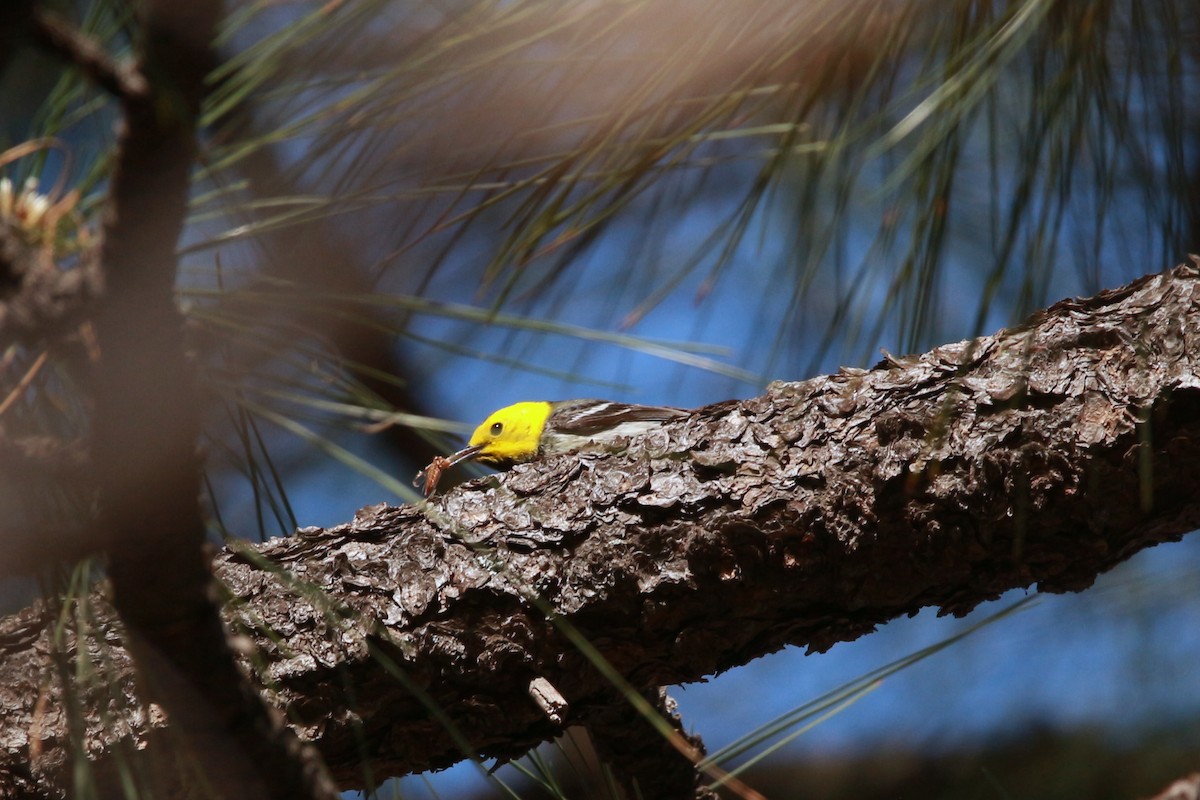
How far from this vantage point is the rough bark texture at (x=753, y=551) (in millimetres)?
1384

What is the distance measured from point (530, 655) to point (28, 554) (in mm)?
811

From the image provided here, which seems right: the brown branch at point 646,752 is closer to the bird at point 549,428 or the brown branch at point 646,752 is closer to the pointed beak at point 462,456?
the pointed beak at point 462,456

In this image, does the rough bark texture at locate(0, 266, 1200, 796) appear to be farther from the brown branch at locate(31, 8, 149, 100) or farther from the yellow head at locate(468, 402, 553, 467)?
the yellow head at locate(468, 402, 553, 467)

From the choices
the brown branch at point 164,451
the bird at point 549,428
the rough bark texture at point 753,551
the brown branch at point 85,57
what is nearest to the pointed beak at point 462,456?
the bird at point 549,428

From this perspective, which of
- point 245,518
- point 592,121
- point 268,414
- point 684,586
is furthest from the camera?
point 245,518

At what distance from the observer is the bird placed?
3.10 m

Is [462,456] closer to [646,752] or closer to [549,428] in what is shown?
[549,428]

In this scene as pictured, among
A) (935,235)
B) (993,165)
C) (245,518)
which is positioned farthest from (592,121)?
(245,518)

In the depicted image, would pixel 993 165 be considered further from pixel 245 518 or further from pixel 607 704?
pixel 245 518

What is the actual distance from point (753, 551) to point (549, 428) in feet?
5.85

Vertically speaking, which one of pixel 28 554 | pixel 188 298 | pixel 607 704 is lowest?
pixel 607 704

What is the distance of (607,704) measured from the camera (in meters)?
1.51

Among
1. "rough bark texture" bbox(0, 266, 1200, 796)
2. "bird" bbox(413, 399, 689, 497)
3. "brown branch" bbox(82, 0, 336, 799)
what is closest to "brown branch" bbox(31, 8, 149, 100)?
"brown branch" bbox(82, 0, 336, 799)

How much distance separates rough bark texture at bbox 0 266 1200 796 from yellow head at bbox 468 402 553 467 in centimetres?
154
